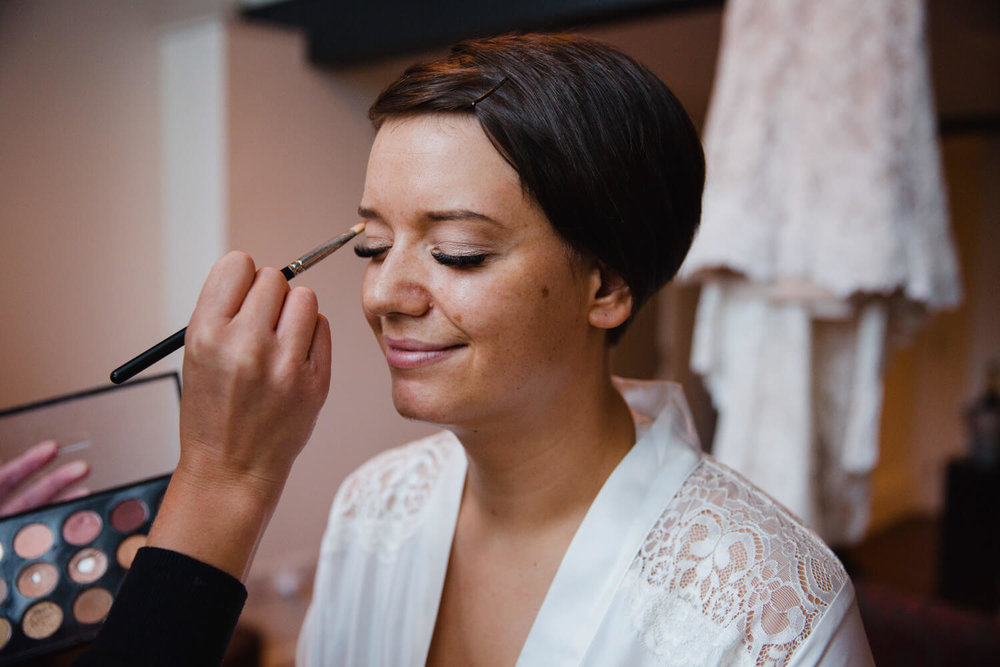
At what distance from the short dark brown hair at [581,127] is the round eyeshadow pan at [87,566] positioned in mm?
555

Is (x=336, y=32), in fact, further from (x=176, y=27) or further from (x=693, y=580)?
(x=693, y=580)

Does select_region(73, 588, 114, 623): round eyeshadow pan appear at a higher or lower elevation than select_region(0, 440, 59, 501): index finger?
lower

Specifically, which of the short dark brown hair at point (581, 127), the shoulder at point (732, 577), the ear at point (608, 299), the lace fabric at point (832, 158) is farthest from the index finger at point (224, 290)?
the lace fabric at point (832, 158)

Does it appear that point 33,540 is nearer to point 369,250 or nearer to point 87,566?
point 87,566

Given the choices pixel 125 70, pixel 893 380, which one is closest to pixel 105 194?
pixel 125 70

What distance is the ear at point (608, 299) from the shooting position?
0.91 metres

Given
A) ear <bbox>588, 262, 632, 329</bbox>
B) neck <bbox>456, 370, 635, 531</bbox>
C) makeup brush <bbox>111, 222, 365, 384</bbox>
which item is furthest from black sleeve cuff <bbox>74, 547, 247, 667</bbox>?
ear <bbox>588, 262, 632, 329</bbox>

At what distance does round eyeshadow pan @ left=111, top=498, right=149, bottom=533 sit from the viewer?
32.0 inches

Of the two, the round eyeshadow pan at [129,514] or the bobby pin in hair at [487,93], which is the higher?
the bobby pin in hair at [487,93]

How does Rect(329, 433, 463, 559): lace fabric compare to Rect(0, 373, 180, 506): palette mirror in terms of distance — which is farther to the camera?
Rect(329, 433, 463, 559): lace fabric

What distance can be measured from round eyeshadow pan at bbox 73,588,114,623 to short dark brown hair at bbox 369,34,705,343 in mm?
589

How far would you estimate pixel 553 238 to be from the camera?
0.83 meters

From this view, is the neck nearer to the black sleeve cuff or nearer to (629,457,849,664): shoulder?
(629,457,849,664): shoulder

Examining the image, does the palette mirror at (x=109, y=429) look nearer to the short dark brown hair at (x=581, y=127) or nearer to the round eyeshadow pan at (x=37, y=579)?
the round eyeshadow pan at (x=37, y=579)
